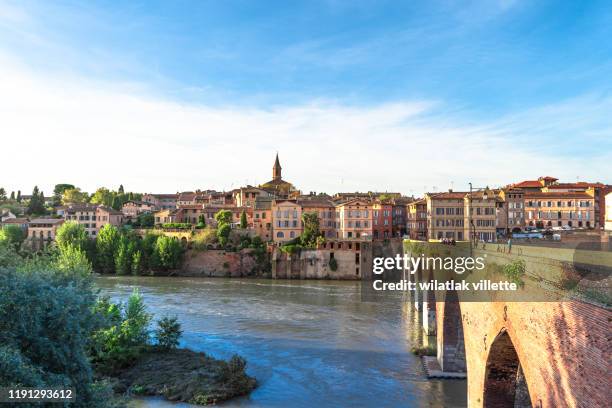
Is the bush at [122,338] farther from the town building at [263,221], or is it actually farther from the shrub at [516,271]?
the town building at [263,221]

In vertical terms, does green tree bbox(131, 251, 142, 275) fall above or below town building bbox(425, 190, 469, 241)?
below

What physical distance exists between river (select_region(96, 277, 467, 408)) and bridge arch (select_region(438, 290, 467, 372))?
0.98m

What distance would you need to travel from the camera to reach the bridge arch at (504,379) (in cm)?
1184

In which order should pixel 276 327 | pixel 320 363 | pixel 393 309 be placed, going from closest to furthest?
pixel 320 363, pixel 276 327, pixel 393 309

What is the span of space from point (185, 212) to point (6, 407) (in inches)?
2722

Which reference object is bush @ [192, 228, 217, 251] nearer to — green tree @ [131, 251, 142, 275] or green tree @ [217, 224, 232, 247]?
green tree @ [217, 224, 232, 247]

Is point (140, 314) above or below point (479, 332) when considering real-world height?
below

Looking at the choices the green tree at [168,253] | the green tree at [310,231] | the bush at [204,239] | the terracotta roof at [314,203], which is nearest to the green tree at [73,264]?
the green tree at [168,253]

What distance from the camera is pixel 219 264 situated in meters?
61.2

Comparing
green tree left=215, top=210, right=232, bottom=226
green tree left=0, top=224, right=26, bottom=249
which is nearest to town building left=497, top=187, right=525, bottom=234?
green tree left=215, top=210, right=232, bottom=226

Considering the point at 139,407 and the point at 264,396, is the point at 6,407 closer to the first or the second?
the point at 139,407

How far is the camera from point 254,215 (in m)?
66.9

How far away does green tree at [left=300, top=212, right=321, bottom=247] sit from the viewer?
6141 centimetres

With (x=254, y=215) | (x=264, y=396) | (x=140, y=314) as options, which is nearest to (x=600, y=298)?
(x=264, y=396)
